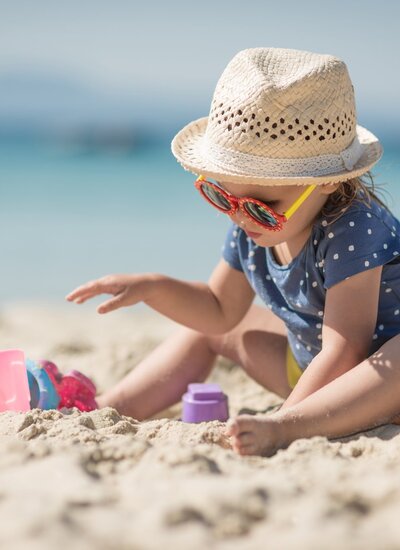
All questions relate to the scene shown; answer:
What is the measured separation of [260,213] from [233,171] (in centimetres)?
12

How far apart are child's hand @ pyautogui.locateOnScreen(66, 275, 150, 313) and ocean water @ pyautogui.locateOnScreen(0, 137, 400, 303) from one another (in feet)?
2.56

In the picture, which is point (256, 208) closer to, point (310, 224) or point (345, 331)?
point (310, 224)

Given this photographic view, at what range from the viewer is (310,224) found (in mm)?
2240

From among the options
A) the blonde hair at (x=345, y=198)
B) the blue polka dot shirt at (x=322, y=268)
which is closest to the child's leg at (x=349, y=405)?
the blue polka dot shirt at (x=322, y=268)

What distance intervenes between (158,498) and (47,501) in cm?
18

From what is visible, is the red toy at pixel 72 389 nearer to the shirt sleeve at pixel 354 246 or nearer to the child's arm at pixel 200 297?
the child's arm at pixel 200 297

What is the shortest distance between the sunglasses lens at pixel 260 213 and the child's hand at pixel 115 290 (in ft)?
1.80

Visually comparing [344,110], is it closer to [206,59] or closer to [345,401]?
[345,401]

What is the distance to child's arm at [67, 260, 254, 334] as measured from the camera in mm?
2531

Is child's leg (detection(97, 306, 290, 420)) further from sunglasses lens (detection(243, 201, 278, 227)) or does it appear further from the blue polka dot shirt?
sunglasses lens (detection(243, 201, 278, 227))

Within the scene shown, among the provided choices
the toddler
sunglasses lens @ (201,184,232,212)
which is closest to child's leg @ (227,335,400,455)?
the toddler

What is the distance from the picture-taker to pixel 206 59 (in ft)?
79.5

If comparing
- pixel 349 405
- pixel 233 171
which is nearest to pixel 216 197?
pixel 233 171

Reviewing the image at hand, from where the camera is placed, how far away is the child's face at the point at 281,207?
2098mm
